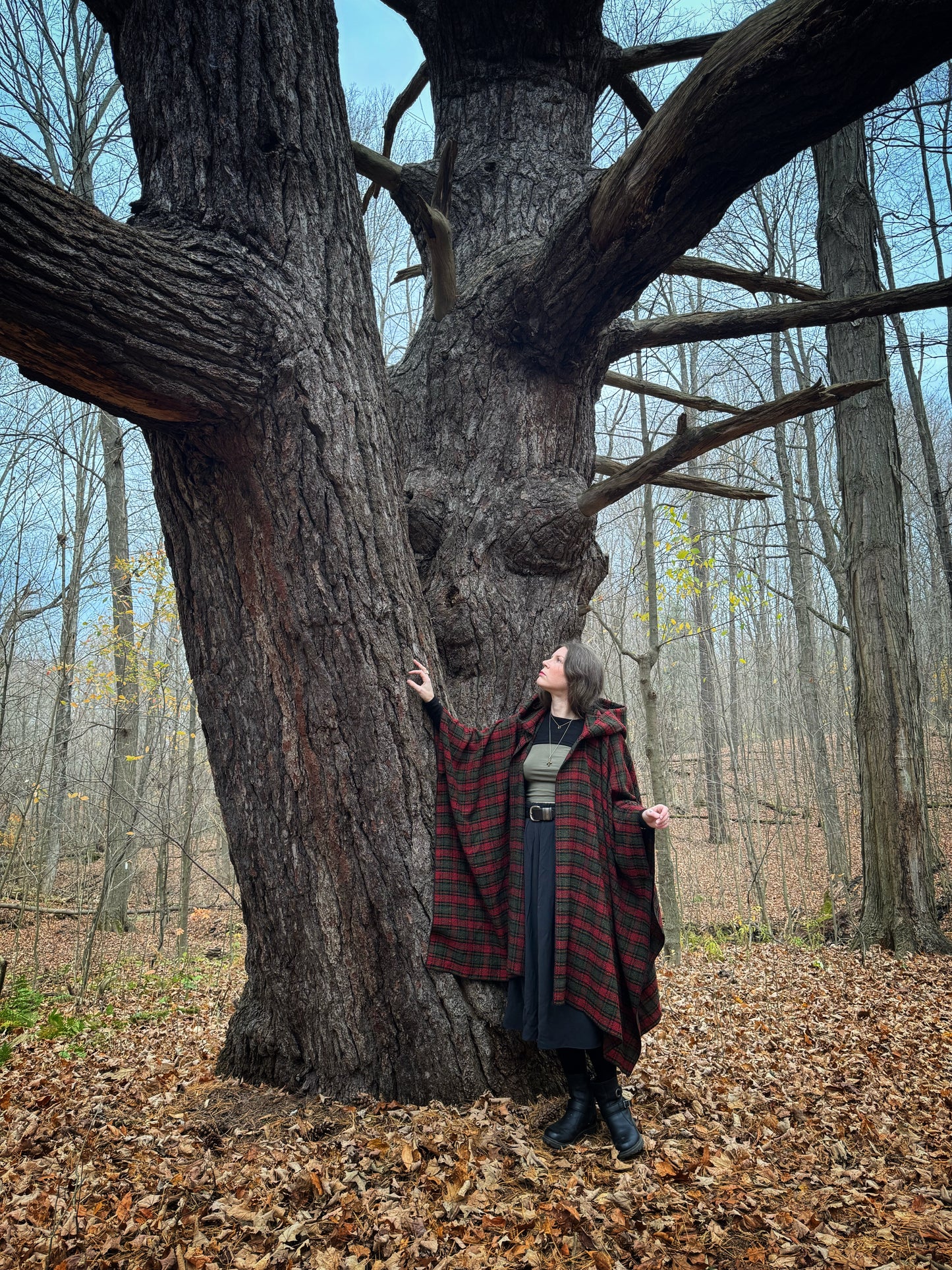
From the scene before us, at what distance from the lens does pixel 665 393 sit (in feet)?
15.8

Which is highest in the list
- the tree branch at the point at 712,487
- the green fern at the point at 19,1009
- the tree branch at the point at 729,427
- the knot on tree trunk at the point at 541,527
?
the tree branch at the point at 712,487

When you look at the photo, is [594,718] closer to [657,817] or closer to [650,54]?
[657,817]

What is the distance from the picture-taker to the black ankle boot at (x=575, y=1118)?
2.72 m

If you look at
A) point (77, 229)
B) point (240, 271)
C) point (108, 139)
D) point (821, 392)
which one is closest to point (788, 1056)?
point (821, 392)

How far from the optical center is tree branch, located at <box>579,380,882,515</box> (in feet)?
10.5

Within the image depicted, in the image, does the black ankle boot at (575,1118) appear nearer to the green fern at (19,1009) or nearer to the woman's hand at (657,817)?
the woman's hand at (657,817)

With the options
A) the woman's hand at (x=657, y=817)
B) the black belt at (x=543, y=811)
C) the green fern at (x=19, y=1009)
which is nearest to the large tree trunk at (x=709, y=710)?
the black belt at (x=543, y=811)

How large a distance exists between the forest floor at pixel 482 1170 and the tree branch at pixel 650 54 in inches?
213

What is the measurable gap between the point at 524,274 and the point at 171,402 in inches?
75.4

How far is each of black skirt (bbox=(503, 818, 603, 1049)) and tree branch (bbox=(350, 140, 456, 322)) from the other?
276cm

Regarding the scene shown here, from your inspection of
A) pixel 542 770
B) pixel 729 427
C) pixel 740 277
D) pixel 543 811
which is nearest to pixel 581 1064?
pixel 543 811

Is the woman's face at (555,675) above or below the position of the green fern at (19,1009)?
above

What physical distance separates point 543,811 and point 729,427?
1911mm

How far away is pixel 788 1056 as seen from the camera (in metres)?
3.78
